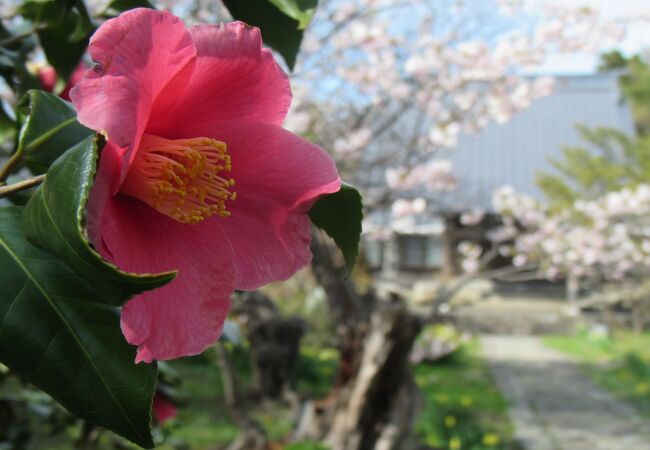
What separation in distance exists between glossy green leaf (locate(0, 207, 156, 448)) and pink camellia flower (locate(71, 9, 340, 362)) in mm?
31

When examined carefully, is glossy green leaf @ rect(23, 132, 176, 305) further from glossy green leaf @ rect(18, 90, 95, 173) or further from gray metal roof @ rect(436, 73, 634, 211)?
gray metal roof @ rect(436, 73, 634, 211)

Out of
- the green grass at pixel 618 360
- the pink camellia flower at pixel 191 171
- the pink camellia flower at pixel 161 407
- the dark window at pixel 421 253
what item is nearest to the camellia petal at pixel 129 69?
the pink camellia flower at pixel 191 171

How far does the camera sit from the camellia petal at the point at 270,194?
48cm

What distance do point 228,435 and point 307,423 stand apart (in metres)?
1.25

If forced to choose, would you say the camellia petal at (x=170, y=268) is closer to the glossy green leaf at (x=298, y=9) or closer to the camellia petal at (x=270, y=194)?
the camellia petal at (x=270, y=194)

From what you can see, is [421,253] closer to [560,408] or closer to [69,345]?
[560,408]

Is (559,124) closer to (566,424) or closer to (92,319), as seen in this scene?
(566,424)

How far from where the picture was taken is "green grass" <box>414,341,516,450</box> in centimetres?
465

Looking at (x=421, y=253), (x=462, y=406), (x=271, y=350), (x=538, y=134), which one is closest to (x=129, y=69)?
(x=462, y=406)

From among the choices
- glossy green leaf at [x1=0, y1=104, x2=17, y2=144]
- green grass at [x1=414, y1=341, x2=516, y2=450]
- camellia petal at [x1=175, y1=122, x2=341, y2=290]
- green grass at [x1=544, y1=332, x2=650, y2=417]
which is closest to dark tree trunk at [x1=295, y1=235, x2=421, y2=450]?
green grass at [x1=414, y1=341, x2=516, y2=450]

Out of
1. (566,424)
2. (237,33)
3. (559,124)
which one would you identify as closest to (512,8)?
(566,424)

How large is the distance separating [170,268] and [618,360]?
9496 millimetres

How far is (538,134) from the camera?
18047 millimetres

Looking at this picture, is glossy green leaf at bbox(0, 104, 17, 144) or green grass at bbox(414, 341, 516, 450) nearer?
glossy green leaf at bbox(0, 104, 17, 144)
